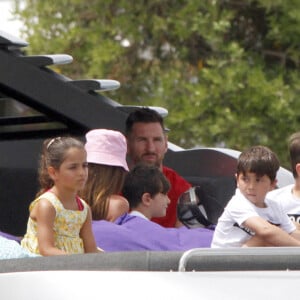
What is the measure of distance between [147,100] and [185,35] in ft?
2.79

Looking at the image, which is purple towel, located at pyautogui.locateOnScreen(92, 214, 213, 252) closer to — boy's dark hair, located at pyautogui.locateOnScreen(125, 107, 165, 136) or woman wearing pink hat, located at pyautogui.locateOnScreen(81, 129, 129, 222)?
woman wearing pink hat, located at pyautogui.locateOnScreen(81, 129, 129, 222)

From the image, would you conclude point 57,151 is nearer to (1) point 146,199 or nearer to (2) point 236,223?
(1) point 146,199

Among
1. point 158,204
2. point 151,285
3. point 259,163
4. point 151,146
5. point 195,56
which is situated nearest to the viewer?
point 151,285

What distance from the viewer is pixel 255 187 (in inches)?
206

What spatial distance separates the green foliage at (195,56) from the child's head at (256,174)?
5.91 m

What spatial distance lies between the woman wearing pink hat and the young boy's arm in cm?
68

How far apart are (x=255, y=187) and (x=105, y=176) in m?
0.81

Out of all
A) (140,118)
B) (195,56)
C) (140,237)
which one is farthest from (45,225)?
(195,56)

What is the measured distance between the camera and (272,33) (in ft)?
38.2

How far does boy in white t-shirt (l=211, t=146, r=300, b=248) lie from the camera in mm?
5105

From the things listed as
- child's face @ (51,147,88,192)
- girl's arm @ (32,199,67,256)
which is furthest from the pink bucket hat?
girl's arm @ (32,199,67,256)

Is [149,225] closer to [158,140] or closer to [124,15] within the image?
[158,140]

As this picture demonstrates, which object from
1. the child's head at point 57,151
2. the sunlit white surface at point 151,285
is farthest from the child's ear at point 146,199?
the sunlit white surface at point 151,285

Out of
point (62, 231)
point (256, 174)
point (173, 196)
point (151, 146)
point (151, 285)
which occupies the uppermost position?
point (151, 285)
